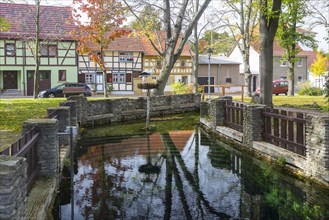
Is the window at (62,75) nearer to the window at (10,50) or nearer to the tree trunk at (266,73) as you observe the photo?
the window at (10,50)

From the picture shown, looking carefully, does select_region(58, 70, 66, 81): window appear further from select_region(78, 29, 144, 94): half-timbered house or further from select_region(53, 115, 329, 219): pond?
select_region(53, 115, 329, 219): pond

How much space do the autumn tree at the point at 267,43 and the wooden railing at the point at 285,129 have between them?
5121mm

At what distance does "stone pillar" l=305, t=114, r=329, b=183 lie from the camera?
25.5ft

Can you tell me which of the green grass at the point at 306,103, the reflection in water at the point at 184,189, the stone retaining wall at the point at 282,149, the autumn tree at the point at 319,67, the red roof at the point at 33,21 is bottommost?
the reflection in water at the point at 184,189

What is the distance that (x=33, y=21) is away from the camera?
40500mm

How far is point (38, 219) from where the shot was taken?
529 centimetres

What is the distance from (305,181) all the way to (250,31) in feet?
95.0

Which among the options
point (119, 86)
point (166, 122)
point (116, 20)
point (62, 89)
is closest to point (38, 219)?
point (166, 122)


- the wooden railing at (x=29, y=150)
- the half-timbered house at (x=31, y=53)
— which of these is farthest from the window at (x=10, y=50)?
A: the wooden railing at (x=29, y=150)

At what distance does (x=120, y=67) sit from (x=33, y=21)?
Result: 9.99m

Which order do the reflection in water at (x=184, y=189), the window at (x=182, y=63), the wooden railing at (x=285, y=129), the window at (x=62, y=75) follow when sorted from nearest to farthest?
the reflection in water at (x=184, y=189)
the wooden railing at (x=285, y=129)
the window at (x=62, y=75)
the window at (x=182, y=63)

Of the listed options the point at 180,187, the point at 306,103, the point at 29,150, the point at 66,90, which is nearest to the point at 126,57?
the point at 66,90

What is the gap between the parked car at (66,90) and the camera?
1356 inches

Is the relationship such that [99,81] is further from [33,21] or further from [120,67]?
[33,21]
